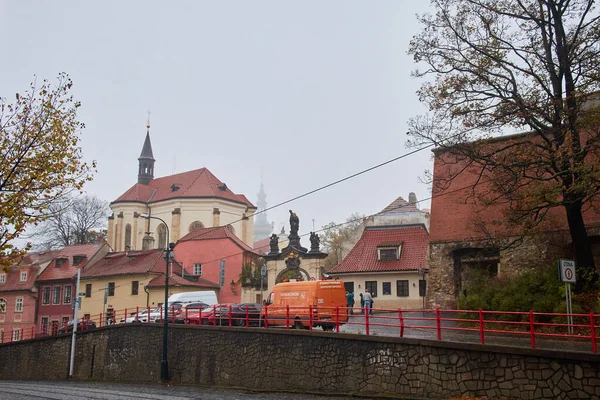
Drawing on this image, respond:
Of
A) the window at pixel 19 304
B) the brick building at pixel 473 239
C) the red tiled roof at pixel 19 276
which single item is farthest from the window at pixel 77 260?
the brick building at pixel 473 239

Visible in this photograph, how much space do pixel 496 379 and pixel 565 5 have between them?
13619 mm

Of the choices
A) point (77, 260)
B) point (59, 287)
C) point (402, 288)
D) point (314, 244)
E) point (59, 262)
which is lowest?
point (402, 288)

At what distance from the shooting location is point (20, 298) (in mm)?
59125

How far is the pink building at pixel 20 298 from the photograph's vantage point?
5794cm

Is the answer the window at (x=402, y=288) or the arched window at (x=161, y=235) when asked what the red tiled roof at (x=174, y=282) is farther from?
the arched window at (x=161, y=235)

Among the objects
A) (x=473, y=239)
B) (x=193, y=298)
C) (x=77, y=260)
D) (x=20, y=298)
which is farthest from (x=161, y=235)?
(x=473, y=239)

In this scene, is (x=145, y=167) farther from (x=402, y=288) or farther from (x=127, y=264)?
(x=402, y=288)

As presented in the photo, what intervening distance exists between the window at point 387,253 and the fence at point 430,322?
14.1 metres

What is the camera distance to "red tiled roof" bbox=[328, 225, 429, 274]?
43.1 meters

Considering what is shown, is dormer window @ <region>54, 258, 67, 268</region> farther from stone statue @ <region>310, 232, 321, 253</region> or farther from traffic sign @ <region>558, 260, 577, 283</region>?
traffic sign @ <region>558, 260, 577, 283</region>

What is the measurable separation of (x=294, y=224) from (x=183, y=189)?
2711cm

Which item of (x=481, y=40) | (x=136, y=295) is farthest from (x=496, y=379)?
(x=136, y=295)

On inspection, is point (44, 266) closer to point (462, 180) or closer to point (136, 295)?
point (136, 295)

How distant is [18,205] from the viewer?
17.2 metres
